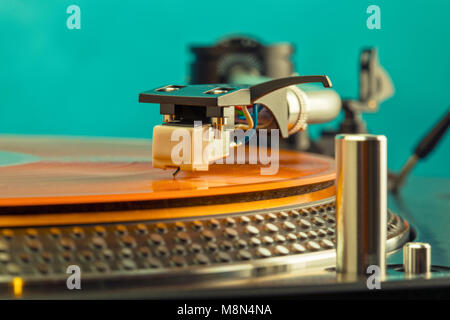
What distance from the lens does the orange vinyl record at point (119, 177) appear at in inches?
39.8

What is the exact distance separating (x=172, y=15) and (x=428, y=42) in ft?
4.85

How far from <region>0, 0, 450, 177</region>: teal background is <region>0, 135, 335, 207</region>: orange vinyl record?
264cm

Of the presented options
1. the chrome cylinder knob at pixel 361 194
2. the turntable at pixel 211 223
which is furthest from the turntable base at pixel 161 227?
the chrome cylinder knob at pixel 361 194

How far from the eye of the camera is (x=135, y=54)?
4473 millimetres

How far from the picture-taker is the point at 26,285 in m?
0.90

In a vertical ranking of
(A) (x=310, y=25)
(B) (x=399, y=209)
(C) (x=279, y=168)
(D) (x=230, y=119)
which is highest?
(A) (x=310, y=25)

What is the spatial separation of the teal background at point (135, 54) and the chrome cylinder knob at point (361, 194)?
3.30 m

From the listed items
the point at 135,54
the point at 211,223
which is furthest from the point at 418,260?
the point at 135,54

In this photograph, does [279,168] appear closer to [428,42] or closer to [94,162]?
[94,162]

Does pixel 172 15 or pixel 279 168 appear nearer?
pixel 279 168

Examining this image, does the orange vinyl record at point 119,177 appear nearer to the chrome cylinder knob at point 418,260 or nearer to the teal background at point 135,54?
the chrome cylinder knob at point 418,260

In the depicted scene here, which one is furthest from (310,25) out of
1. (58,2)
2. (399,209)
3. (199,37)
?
(399,209)

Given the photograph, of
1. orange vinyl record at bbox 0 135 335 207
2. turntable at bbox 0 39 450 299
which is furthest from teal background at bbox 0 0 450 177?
turntable at bbox 0 39 450 299

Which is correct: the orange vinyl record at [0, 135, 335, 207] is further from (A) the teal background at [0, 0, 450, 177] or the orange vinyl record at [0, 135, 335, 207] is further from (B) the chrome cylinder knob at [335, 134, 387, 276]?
(A) the teal background at [0, 0, 450, 177]
